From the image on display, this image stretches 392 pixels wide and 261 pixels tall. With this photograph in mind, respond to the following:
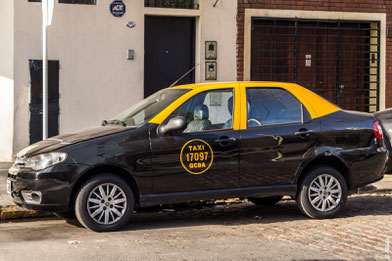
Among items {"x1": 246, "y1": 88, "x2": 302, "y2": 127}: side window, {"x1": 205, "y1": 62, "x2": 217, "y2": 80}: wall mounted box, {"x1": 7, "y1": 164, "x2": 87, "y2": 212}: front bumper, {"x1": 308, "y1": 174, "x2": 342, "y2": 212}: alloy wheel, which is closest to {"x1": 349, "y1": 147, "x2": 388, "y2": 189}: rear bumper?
{"x1": 308, "y1": 174, "x2": 342, "y2": 212}: alloy wheel

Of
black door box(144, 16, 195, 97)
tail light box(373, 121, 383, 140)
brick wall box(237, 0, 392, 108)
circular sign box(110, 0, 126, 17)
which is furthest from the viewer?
brick wall box(237, 0, 392, 108)

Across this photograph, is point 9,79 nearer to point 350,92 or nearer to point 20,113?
point 20,113

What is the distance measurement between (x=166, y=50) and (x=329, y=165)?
6361mm

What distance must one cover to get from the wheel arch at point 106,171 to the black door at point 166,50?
6447 millimetres

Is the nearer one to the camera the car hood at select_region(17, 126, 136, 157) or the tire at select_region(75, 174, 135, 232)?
the tire at select_region(75, 174, 135, 232)

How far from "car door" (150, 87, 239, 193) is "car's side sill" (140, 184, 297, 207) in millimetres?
49

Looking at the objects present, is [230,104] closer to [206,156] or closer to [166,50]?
[206,156]

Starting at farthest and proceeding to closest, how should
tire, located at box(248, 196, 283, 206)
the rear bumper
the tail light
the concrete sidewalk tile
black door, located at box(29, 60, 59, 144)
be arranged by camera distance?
black door, located at box(29, 60, 59, 144), the concrete sidewalk tile, tire, located at box(248, 196, 283, 206), the tail light, the rear bumper

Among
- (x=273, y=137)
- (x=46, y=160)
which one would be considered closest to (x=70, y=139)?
(x=46, y=160)

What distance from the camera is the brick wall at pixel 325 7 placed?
14234 millimetres

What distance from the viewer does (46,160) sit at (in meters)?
7.24

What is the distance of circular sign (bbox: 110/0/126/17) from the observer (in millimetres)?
13273

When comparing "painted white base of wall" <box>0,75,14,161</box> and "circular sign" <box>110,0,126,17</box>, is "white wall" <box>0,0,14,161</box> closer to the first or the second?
"painted white base of wall" <box>0,75,14,161</box>

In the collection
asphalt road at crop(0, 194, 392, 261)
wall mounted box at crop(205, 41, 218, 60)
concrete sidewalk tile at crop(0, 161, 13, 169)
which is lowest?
asphalt road at crop(0, 194, 392, 261)
